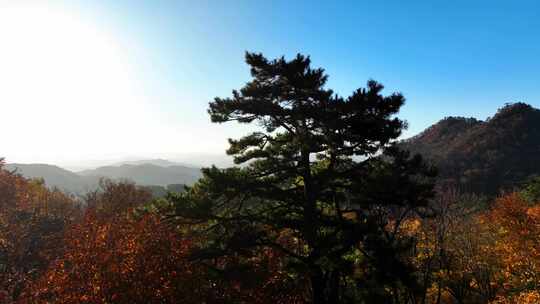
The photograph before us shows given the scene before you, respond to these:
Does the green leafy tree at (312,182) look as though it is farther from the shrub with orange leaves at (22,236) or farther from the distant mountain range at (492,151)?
the distant mountain range at (492,151)

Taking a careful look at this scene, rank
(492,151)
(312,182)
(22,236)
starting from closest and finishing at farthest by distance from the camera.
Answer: (312,182), (22,236), (492,151)

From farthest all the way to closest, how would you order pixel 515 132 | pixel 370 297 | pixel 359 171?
pixel 515 132 → pixel 359 171 → pixel 370 297

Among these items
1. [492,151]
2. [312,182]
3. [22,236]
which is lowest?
[22,236]

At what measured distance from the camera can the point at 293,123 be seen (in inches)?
651

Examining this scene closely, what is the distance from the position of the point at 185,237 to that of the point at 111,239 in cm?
326

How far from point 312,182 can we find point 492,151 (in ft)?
315

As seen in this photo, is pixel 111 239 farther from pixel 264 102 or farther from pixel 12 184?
pixel 12 184

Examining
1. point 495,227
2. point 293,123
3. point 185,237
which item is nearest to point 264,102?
point 293,123

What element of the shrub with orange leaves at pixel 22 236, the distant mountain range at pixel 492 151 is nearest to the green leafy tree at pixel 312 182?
the shrub with orange leaves at pixel 22 236

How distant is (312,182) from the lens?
16.5 metres

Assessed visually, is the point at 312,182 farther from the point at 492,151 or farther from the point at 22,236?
the point at 492,151

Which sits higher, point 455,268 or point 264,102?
point 264,102

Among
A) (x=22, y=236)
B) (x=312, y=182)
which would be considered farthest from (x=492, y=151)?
(x=22, y=236)

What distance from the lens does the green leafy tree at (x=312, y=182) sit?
579 inches
